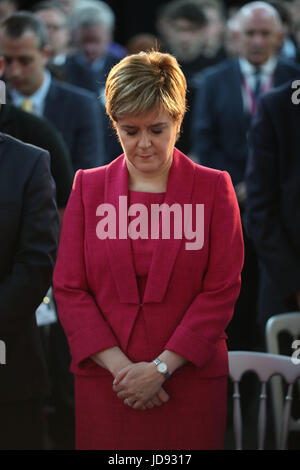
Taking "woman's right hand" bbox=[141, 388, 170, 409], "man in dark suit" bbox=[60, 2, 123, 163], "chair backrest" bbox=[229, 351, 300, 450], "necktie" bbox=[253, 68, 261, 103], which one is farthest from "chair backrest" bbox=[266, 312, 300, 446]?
"man in dark suit" bbox=[60, 2, 123, 163]

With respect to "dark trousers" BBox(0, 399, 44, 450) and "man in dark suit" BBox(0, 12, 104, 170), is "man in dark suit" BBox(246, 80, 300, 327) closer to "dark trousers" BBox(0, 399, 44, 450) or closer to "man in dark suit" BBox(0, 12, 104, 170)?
"dark trousers" BBox(0, 399, 44, 450)

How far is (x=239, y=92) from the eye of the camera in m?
4.32

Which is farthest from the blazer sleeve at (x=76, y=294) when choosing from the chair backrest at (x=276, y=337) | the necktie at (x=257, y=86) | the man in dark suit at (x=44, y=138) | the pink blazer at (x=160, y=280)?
the necktie at (x=257, y=86)

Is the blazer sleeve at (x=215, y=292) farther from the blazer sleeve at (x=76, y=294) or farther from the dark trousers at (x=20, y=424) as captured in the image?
the dark trousers at (x=20, y=424)

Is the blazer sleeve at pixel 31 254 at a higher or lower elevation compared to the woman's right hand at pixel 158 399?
higher

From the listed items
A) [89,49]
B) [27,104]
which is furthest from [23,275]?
[89,49]

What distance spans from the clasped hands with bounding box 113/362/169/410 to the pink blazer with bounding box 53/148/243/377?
55 millimetres

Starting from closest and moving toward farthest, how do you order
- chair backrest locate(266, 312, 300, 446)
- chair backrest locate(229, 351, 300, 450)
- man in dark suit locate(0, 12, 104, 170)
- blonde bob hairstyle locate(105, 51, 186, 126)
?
1. blonde bob hairstyle locate(105, 51, 186, 126)
2. chair backrest locate(229, 351, 300, 450)
3. chair backrest locate(266, 312, 300, 446)
4. man in dark suit locate(0, 12, 104, 170)

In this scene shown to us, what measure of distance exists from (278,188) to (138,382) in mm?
1208

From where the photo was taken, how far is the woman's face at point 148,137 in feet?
5.87

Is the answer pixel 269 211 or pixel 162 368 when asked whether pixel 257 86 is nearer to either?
pixel 269 211

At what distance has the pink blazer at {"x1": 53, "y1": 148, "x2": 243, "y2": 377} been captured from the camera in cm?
186

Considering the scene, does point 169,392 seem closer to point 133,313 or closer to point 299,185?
point 133,313

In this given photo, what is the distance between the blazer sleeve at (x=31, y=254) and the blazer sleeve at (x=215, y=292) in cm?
45
